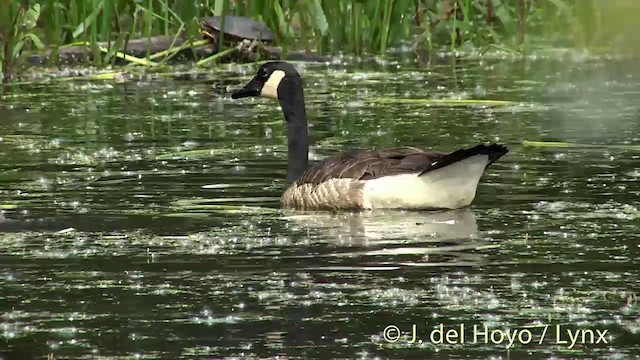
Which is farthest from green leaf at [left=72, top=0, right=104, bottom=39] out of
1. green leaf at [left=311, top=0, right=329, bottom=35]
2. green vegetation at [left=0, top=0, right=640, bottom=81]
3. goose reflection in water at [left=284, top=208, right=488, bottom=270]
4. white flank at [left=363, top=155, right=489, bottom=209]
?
white flank at [left=363, top=155, right=489, bottom=209]

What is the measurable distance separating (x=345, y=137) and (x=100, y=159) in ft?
6.49

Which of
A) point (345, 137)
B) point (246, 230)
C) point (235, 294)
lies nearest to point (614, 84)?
point (345, 137)

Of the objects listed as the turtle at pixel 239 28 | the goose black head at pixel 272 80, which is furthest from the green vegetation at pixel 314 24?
the goose black head at pixel 272 80

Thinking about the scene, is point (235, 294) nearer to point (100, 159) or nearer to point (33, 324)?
point (33, 324)

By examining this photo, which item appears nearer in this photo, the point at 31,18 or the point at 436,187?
the point at 436,187

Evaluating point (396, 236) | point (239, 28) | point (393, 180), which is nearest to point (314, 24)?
point (239, 28)

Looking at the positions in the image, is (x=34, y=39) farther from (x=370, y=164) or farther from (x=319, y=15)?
(x=370, y=164)

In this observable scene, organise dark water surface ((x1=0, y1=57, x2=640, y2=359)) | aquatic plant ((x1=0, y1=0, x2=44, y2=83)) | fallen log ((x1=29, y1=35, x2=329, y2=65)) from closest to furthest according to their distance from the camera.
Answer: dark water surface ((x1=0, y1=57, x2=640, y2=359))
aquatic plant ((x1=0, y1=0, x2=44, y2=83))
fallen log ((x1=29, y1=35, x2=329, y2=65))

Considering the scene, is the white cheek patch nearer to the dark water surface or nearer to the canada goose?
the dark water surface

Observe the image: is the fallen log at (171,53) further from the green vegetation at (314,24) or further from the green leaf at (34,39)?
the green leaf at (34,39)

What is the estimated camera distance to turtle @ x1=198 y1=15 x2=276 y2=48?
17.2 m

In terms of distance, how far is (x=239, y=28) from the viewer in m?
17.4

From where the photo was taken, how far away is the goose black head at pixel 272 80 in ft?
37.3

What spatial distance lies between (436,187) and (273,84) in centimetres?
208
